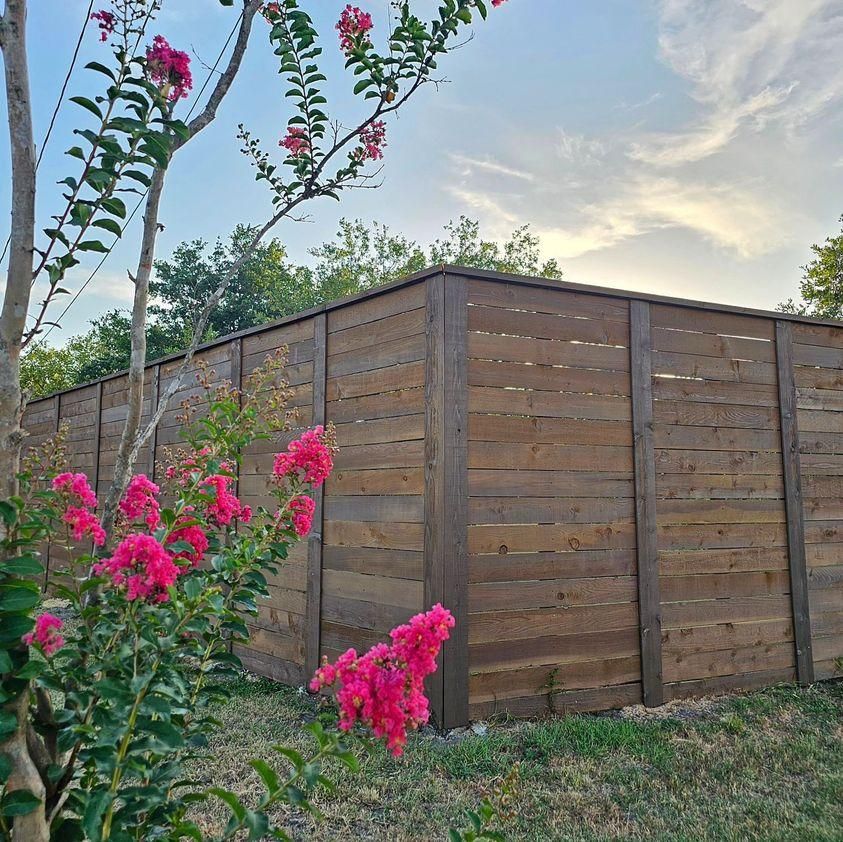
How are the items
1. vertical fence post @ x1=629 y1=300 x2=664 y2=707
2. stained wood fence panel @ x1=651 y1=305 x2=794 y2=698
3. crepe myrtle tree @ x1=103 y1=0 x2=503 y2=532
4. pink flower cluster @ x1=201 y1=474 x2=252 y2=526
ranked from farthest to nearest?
stained wood fence panel @ x1=651 y1=305 x2=794 y2=698, vertical fence post @ x1=629 y1=300 x2=664 y2=707, crepe myrtle tree @ x1=103 y1=0 x2=503 y2=532, pink flower cluster @ x1=201 y1=474 x2=252 y2=526

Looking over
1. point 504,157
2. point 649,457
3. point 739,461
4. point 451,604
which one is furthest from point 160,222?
point 504,157

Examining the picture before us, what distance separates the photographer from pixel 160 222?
143 centimetres

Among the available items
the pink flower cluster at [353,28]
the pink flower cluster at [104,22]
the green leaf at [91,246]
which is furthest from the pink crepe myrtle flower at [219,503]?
the pink flower cluster at [353,28]

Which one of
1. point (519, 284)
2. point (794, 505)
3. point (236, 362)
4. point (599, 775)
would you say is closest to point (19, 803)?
point (599, 775)

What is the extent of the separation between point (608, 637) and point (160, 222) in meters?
2.64

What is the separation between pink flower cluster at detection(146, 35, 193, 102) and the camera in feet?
4.02

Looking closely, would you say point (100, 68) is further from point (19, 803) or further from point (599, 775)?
point (599, 775)

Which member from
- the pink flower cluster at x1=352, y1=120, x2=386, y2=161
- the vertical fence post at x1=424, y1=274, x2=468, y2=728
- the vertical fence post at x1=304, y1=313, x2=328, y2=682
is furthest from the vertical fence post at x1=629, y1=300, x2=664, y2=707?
the pink flower cluster at x1=352, y1=120, x2=386, y2=161

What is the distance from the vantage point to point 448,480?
2.91 m

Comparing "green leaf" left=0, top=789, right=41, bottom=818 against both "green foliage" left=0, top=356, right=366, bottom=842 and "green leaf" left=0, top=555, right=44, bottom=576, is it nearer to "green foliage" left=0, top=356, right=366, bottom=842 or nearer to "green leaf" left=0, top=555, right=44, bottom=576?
"green foliage" left=0, top=356, right=366, bottom=842

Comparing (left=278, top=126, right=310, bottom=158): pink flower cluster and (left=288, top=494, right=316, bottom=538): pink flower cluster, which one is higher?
(left=278, top=126, right=310, bottom=158): pink flower cluster

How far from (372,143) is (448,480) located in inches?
53.7

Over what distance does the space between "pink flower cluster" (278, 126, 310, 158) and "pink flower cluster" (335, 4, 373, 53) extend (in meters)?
0.27

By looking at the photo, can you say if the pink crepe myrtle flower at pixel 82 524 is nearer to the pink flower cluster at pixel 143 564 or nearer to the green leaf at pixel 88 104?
the pink flower cluster at pixel 143 564
